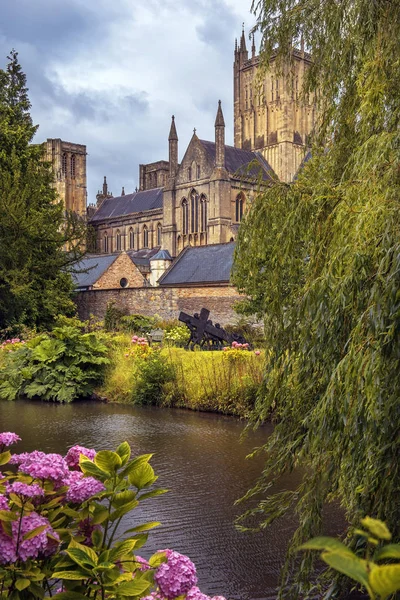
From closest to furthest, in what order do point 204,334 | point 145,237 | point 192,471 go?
point 192,471 → point 204,334 → point 145,237

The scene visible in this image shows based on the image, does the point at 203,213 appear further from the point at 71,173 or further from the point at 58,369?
the point at 58,369

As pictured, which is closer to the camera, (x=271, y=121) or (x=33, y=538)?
(x=33, y=538)

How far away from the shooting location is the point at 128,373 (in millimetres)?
15352

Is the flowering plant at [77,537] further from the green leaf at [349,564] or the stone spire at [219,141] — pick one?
the stone spire at [219,141]

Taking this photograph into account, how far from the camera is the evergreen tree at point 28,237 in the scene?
928 inches

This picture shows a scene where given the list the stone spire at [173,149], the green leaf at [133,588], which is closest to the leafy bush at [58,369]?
the green leaf at [133,588]

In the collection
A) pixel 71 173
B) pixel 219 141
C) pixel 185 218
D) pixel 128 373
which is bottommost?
pixel 128 373

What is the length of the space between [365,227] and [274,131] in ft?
212

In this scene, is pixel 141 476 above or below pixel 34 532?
above

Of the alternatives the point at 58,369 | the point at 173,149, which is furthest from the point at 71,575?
the point at 173,149

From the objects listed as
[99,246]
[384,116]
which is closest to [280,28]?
[384,116]

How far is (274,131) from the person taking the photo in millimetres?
66312

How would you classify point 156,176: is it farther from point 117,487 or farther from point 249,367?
point 117,487

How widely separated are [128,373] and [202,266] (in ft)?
58.8
